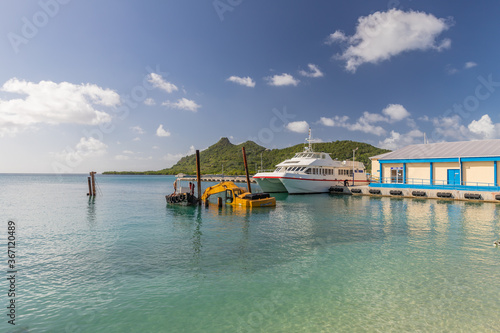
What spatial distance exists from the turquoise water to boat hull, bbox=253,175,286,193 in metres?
24.9

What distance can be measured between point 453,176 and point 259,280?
3876 cm

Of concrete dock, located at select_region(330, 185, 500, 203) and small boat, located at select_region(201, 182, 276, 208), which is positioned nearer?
small boat, located at select_region(201, 182, 276, 208)

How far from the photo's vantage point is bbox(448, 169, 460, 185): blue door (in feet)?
120

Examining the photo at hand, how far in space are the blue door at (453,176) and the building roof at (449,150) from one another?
2040mm

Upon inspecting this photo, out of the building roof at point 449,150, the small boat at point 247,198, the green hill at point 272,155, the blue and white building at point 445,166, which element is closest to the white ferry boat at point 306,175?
the blue and white building at point 445,166

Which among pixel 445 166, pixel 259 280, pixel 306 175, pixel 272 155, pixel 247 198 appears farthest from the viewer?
pixel 272 155

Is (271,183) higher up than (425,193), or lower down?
higher up

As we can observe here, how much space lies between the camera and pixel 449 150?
3922 centimetres

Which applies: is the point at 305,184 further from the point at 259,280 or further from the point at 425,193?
the point at 259,280

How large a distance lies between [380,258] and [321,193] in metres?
35.9

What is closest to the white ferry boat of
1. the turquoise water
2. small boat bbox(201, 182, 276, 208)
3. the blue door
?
small boat bbox(201, 182, 276, 208)

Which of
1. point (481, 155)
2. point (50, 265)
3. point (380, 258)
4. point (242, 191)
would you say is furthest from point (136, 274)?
point (481, 155)

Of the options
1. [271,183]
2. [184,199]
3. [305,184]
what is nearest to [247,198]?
[184,199]

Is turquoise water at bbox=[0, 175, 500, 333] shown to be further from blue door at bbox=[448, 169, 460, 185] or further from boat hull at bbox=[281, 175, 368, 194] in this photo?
boat hull at bbox=[281, 175, 368, 194]
